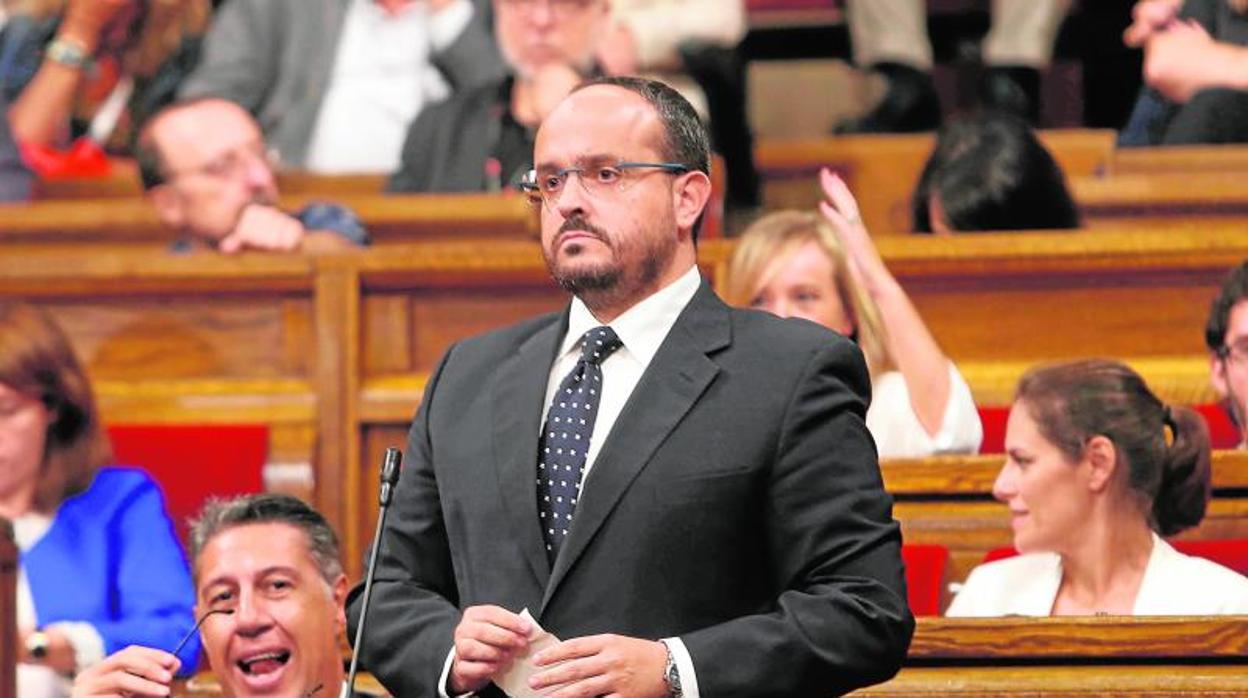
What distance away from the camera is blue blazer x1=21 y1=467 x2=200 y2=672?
2.44 metres

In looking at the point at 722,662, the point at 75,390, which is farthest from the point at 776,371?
the point at 75,390

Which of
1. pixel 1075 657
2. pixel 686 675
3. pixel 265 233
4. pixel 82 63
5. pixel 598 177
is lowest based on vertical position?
pixel 1075 657

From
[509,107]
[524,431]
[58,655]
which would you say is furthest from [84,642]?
[509,107]

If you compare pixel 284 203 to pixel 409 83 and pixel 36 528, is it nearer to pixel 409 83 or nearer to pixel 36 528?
pixel 409 83

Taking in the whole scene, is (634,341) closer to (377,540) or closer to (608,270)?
(608,270)

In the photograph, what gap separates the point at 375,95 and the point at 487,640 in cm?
218

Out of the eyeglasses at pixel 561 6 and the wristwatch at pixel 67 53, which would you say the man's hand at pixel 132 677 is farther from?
the wristwatch at pixel 67 53

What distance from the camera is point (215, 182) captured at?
3.17 metres

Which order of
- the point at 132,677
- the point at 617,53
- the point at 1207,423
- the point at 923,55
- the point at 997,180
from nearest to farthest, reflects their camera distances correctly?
1. the point at 132,677
2. the point at 1207,423
3. the point at 997,180
4. the point at 617,53
5. the point at 923,55

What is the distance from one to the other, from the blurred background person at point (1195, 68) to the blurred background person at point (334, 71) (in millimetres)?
962

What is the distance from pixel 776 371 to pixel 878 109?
8.34 ft

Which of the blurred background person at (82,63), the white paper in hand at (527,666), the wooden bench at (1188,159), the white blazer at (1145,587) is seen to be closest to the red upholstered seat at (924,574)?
the white blazer at (1145,587)

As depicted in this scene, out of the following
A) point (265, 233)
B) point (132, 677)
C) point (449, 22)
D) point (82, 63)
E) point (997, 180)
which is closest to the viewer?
point (132, 677)

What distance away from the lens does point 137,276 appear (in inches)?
117
